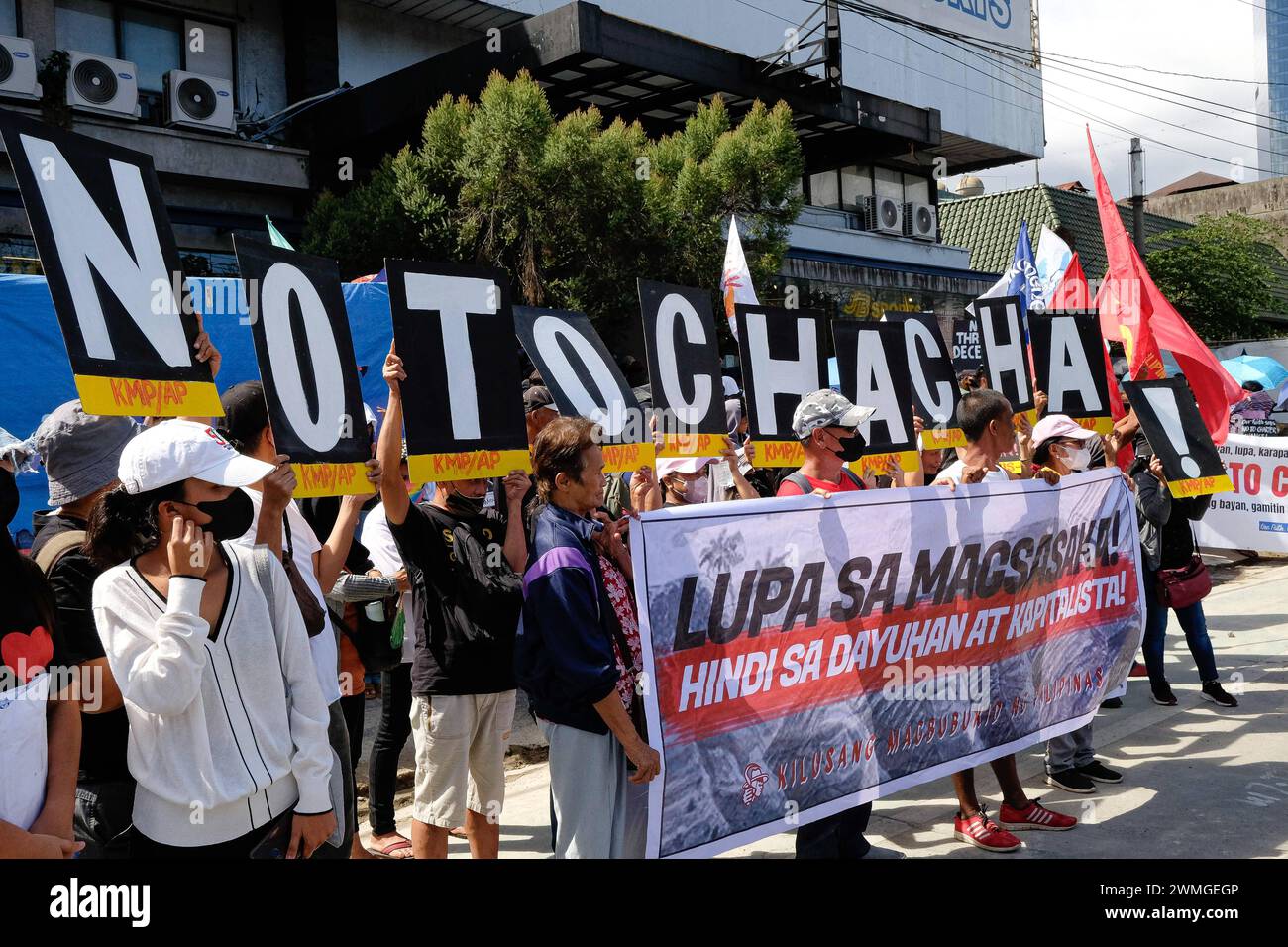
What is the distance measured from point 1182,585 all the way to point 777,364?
347cm

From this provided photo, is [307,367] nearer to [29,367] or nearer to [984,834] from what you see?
[984,834]

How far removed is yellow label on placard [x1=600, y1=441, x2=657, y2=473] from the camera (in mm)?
4387

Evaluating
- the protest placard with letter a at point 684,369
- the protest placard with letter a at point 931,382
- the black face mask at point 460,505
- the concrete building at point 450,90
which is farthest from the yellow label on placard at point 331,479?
the concrete building at point 450,90

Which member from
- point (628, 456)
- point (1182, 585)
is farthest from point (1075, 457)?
point (628, 456)

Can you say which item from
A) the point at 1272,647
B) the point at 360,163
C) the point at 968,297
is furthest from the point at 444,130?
the point at 968,297

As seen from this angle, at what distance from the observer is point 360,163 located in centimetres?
1570

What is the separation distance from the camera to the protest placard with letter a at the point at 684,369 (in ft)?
15.3

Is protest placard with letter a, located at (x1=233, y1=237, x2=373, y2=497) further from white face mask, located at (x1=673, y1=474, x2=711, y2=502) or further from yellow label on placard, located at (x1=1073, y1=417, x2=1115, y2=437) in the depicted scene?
yellow label on placard, located at (x1=1073, y1=417, x2=1115, y2=437)

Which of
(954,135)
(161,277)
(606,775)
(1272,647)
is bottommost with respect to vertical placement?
(1272,647)

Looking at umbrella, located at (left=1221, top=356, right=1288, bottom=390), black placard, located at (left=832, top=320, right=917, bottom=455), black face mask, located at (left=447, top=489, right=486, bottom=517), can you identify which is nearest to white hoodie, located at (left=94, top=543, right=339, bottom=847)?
black face mask, located at (left=447, top=489, right=486, bottom=517)
